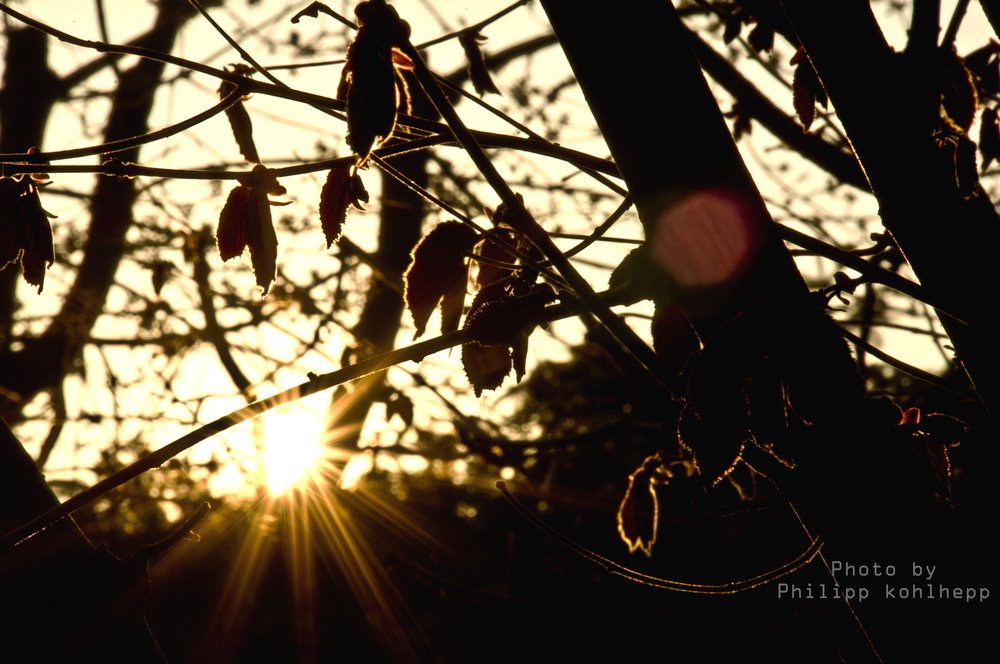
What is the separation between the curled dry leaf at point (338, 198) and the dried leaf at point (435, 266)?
0.16 m

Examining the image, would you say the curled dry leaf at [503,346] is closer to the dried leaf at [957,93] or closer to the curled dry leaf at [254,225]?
the curled dry leaf at [254,225]

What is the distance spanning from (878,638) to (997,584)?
16 cm

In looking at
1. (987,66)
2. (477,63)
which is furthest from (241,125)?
(987,66)

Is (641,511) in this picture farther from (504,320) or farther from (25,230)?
(25,230)

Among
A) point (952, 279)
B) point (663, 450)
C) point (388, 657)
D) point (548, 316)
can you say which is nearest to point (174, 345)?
point (388, 657)

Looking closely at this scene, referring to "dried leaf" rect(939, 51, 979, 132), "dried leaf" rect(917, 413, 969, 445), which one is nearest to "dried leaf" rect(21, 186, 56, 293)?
"dried leaf" rect(917, 413, 969, 445)

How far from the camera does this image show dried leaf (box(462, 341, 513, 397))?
3.69 feet

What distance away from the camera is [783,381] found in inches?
32.1

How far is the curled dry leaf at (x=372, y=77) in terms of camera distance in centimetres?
75

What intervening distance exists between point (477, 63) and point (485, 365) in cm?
96

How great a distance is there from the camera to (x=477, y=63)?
69.3 inches

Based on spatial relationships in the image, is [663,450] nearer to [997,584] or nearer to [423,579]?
[997,584]

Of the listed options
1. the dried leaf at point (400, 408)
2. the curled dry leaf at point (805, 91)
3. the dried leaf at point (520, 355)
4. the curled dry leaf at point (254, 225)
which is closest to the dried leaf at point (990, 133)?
the curled dry leaf at point (805, 91)

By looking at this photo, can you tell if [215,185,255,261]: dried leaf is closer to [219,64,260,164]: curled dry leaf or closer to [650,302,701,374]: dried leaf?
[219,64,260,164]: curled dry leaf
